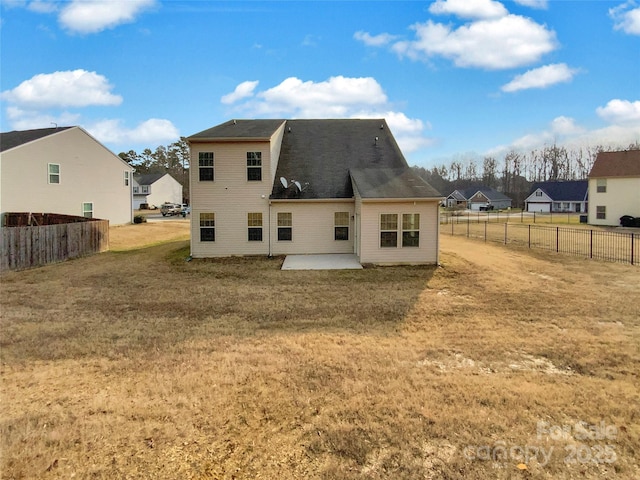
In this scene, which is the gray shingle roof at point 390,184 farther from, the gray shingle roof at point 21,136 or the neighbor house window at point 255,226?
the gray shingle roof at point 21,136

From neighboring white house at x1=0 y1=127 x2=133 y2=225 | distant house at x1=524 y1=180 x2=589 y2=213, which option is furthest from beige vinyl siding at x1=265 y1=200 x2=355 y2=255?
distant house at x1=524 y1=180 x2=589 y2=213

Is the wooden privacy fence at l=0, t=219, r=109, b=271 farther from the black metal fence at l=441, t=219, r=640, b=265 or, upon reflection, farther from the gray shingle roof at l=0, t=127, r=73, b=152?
the black metal fence at l=441, t=219, r=640, b=265

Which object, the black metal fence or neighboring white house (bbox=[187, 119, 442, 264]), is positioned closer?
neighboring white house (bbox=[187, 119, 442, 264])

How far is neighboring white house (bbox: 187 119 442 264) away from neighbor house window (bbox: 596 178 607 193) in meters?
30.0

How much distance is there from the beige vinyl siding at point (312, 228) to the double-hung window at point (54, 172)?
16752 millimetres

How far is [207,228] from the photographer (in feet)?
53.1

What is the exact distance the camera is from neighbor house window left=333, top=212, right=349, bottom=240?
16.6 metres

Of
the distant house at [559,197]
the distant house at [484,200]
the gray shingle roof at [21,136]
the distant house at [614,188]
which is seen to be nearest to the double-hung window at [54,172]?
the gray shingle roof at [21,136]

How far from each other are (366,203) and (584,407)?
1041 centimetres

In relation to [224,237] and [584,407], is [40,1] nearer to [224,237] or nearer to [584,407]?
[224,237]

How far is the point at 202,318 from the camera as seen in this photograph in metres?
8.67

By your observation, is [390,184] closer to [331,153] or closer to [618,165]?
[331,153]

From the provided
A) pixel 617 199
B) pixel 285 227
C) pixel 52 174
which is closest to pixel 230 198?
pixel 285 227

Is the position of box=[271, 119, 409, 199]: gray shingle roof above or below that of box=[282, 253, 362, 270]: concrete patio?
above
